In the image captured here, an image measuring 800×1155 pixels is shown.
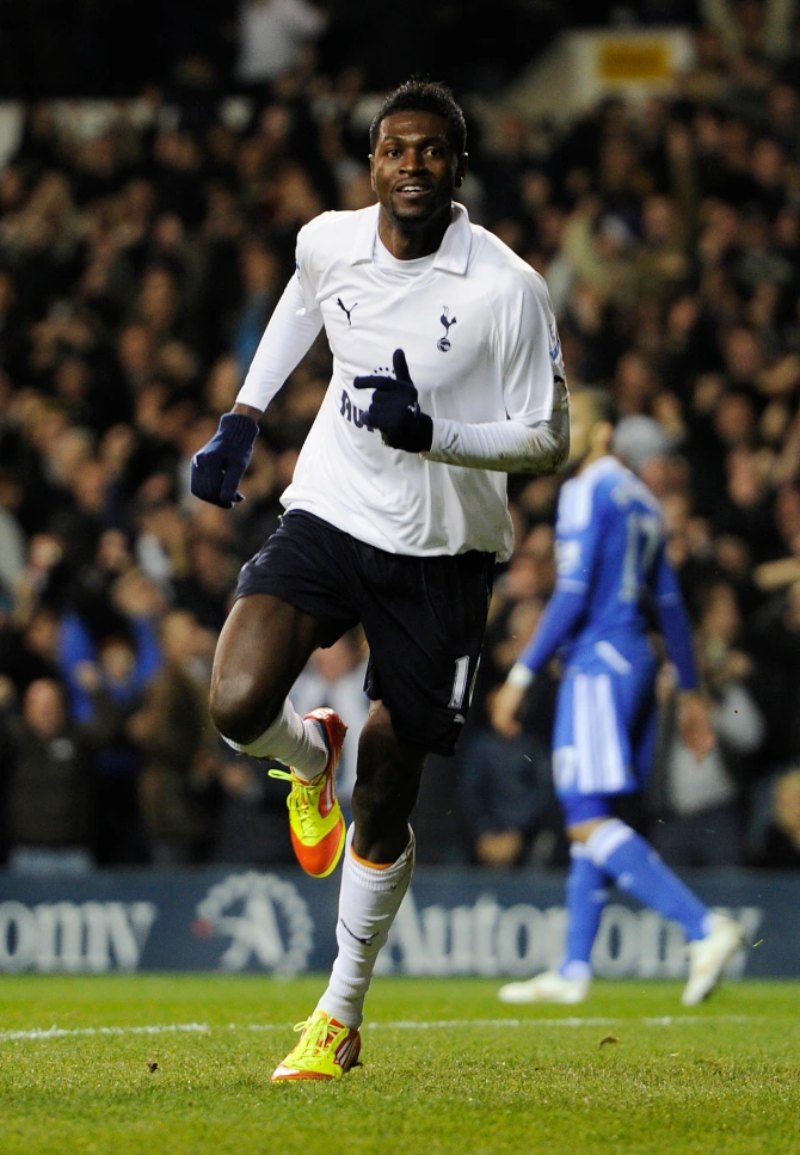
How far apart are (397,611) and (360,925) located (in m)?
0.88

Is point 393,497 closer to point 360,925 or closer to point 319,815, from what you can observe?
point 319,815

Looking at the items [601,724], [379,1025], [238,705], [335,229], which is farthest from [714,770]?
[238,705]

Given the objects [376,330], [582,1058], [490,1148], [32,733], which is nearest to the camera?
[490,1148]

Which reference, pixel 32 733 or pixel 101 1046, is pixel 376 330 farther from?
pixel 32 733

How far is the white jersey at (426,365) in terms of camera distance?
540 cm

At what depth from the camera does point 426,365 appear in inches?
213

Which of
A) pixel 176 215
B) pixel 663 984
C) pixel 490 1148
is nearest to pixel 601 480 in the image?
pixel 663 984

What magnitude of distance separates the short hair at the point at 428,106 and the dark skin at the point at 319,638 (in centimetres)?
2

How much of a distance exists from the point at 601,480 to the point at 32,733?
420 cm

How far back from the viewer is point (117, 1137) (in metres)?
4.40

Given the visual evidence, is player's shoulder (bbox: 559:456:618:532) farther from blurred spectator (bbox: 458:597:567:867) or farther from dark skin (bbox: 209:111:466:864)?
dark skin (bbox: 209:111:466:864)

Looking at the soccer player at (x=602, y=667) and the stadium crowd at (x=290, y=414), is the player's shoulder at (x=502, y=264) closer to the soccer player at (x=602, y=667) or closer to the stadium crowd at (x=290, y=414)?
the soccer player at (x=602, y=667)

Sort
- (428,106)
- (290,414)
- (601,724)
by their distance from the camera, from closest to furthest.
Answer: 1. (428,106)
2. (601,724)
3. (290,414)

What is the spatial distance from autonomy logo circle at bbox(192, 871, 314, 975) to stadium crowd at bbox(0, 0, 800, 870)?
0.35 m
